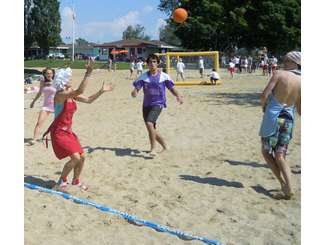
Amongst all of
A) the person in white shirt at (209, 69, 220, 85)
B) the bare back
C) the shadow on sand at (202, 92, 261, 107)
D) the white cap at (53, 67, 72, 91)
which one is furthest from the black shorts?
the person in white shirt at (209, 69, 220, 85)

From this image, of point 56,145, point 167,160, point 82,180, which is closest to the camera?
point 56,145

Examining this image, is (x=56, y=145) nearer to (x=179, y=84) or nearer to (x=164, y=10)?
(x=179, y=84)

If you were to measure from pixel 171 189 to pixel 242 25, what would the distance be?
44.9 m

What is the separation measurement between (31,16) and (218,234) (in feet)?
286

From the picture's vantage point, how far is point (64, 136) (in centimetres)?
561

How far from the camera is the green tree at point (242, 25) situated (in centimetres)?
4894

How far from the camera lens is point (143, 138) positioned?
911 centimetres

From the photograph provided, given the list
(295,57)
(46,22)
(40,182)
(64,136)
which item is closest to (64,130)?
(64,136)

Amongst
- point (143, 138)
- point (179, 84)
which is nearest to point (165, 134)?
point (143, 138)

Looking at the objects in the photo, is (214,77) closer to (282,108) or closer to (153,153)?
(153,153)

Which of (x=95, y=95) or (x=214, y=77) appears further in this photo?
(x=214, y=77)

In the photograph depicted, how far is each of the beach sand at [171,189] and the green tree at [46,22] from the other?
264 feet

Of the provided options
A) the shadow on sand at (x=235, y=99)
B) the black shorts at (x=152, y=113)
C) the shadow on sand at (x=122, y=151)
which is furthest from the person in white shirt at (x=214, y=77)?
the black shorts at (x=152, y=113)

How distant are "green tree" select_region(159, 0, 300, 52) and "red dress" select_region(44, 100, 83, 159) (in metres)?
44.8
